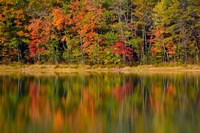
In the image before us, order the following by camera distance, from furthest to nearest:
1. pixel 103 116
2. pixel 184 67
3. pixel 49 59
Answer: pixel 49 59, pixel 184 67, pixel 103 116

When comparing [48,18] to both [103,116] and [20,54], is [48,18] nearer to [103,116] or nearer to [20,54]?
[20,54]

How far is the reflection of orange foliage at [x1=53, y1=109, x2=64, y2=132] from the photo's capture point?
592 inches

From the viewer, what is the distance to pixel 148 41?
2338 inches

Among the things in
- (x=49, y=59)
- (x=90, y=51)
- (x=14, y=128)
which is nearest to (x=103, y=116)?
(x=14, y=128)

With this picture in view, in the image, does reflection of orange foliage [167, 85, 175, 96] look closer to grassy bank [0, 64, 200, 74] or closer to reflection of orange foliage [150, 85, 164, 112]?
reflection of orange foliage [150, 85, 164, 112]

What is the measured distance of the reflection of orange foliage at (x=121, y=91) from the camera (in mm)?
25166

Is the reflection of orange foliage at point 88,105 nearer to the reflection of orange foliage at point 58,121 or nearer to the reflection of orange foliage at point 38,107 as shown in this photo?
the reflection of orange foliage at point 58,121

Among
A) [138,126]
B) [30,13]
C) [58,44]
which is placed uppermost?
[30,13]

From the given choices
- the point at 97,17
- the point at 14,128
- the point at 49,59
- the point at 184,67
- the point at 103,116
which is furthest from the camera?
the point at 49,59

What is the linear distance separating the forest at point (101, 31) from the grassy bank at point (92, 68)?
2.43 meters

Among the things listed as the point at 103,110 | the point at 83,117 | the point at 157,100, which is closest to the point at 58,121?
the point at 83,117

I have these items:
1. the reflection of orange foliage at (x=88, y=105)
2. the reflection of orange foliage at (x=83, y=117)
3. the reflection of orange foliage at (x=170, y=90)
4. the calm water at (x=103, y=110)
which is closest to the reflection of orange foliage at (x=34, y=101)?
the calm water at (x=103, y=110)

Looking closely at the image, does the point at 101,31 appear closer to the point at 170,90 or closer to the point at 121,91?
the point at 121,91

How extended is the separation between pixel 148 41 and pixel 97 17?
27.1 ft
